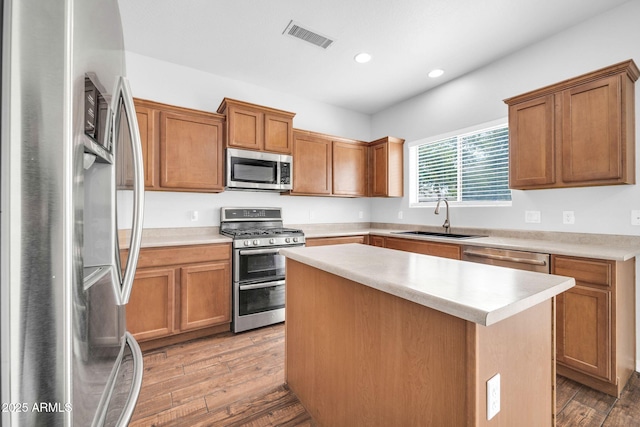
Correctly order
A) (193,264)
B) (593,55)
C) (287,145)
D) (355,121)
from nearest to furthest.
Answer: (593,55)
(193,264)
(287,145)
(355,121)

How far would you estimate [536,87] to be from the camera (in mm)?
2820

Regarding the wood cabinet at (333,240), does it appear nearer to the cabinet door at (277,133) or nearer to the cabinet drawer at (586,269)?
the cabinet door at (277,133)

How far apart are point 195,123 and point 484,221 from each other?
11.4ft

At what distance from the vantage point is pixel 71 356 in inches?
19.8

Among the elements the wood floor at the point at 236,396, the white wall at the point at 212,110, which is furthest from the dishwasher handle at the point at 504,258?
the white wall at the point at 212,110

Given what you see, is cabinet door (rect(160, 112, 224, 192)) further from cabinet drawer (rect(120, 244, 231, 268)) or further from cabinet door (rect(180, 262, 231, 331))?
cabinet door (rect(180, 262, 231, 331))

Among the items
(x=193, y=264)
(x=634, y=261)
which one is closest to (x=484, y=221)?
(x=634, y=261)

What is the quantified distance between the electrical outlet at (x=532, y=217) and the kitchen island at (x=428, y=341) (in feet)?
6.67

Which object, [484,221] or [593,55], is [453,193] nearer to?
[484,221]

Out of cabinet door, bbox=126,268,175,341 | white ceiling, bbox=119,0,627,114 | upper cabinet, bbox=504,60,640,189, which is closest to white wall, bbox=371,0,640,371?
white ceiling, bbox=119,0,627,114

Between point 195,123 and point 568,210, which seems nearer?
point 568,210

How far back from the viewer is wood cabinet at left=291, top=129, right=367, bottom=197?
379 cm

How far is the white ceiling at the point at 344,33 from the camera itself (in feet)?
7.61

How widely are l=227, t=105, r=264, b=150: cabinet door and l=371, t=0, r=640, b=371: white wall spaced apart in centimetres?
231
